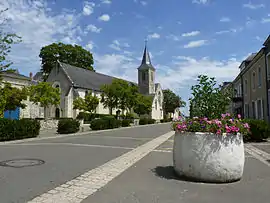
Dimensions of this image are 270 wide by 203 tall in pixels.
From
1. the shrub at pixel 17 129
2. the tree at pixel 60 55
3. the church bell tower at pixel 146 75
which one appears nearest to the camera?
the shrub at pixel 17 129

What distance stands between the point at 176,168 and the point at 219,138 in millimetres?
1220

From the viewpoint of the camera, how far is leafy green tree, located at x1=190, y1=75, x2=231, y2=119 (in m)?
6.64

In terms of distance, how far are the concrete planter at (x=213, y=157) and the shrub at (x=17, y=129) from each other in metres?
12.2

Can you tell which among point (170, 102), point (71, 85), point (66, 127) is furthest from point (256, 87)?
point (170, 102)

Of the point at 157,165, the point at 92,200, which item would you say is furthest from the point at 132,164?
the point at 92,200

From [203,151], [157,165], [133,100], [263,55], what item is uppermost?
[263,55]

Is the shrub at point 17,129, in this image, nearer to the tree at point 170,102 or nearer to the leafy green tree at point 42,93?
the leafy green tree at point 42,93

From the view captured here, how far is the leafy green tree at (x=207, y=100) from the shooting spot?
21.8 feet

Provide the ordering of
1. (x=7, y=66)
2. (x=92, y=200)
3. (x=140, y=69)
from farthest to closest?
(x=140, y=69), (x=7, y=66), (x=92, y=200)

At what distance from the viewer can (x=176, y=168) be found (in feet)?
19.5

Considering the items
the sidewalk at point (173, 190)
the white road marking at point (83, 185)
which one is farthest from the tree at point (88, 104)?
the sidewalk at point (173, 190)

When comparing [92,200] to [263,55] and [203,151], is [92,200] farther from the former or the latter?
[263,55]

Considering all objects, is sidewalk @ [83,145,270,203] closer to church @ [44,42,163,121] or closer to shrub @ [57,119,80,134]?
shrub @ [57,119,80,134]

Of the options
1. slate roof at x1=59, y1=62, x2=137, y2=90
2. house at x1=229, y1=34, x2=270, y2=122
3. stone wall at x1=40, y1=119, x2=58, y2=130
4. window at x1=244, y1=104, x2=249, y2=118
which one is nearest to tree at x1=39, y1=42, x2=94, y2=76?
slate roof at x1=59, y1=62, x2=137, y2=90
